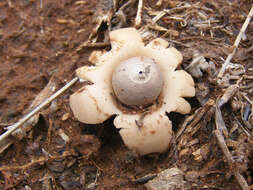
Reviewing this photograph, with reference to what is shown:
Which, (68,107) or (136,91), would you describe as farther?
(68,107)

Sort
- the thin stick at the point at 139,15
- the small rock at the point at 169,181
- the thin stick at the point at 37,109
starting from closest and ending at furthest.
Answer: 1. the small rock at the point at 169,181
2. the thin stick at the point at 37,109
3. the thin stick at the point at 139,15

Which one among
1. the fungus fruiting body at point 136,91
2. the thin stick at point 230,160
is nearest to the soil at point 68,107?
the thin stick at point 230,160

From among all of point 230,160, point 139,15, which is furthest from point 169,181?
point 139,15

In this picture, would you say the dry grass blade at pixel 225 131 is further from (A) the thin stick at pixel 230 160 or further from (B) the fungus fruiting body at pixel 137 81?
(B) the fungus fruiting body at pixel 137 81

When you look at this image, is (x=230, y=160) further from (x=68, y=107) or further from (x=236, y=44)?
(x=68, y=107)

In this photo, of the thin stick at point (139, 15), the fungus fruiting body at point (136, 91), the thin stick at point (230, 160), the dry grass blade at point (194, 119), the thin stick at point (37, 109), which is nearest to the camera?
the thin stick at point (230, 160)

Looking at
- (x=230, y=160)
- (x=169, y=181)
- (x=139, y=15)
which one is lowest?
(x=169, y=181)

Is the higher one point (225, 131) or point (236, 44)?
point (236, 44)

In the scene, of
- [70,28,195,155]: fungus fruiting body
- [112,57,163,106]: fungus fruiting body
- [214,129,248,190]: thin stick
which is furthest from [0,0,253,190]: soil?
[112,57,163,106]: fungus fruiting body
